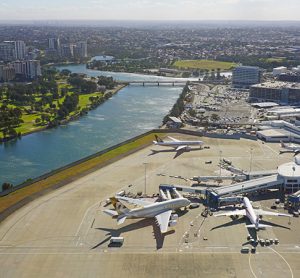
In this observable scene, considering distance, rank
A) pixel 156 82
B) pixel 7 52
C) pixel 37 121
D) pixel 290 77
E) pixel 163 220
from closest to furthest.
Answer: pixel 163 220 → pixel 37 121 → pixel 290 77 → pixel 156 82 → pixel 7 52

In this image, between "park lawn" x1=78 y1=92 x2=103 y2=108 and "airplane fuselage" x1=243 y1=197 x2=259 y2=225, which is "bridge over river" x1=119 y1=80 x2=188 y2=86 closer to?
"park lawn" x1=78 y1=92 x2=103 y2=108

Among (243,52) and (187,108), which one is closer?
(187,108)

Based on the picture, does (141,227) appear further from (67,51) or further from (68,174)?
(67,51)

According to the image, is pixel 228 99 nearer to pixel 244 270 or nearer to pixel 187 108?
pixel 187 108

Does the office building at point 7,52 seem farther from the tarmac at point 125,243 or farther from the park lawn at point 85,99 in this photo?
the tarmac at point 125,243

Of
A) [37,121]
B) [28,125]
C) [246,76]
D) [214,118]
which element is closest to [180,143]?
[214,118]

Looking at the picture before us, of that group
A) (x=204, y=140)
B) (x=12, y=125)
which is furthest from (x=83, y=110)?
(x=204, y=140)
